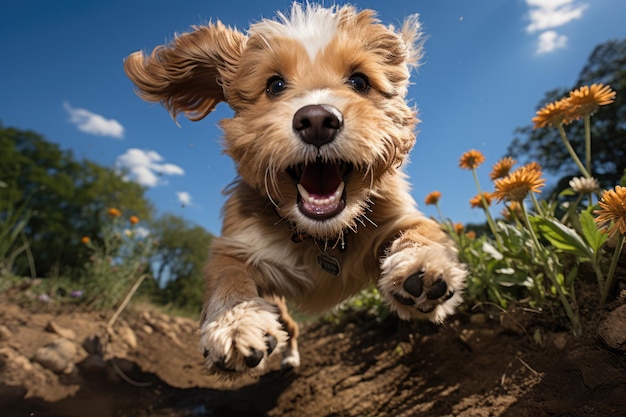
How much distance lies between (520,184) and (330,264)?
118 cm

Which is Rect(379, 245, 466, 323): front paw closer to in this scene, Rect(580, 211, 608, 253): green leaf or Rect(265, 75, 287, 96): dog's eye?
Rect(580, 211, 608, 253): green leaf

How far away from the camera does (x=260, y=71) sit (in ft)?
8.84

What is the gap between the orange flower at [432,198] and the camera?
13.8ft

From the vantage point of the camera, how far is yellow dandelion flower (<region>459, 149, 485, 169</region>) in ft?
12.0

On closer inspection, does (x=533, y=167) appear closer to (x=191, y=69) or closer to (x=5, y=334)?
(x=191, y=69)

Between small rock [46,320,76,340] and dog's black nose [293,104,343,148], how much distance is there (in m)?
3.95

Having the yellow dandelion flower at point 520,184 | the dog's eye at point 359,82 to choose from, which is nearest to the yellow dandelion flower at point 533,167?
the yellow dandelion flower at point 520,184

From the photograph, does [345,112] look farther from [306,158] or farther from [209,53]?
[209,53]

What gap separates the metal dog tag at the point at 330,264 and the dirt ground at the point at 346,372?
3.12ft

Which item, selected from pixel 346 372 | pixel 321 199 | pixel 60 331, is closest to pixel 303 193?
pixel 321 199

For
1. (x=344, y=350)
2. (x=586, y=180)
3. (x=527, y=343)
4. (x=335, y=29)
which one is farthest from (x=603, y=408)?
(x=344, y=350)

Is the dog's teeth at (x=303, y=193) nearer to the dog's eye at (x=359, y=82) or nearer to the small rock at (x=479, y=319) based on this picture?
the dog's eye at (x=359, y=82)

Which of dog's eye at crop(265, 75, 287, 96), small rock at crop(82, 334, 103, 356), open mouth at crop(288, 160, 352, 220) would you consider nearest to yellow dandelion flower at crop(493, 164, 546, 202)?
open mouth at crop(288, 160, 352, 220)

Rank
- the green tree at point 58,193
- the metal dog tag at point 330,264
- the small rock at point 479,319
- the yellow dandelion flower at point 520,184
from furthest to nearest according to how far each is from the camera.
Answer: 1. the green tree at point 58,193
2. the small rock at point 479,319
3. the metal dog tag at point 330,264
4. the yellow dandelion flower at point 520,184
